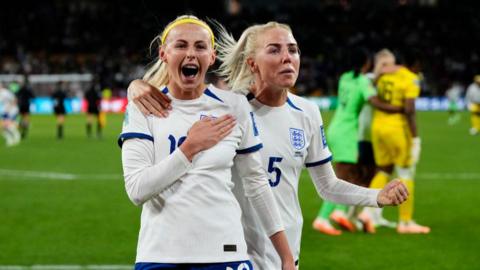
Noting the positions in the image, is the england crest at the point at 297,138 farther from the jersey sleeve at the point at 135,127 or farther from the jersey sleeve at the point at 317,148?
the jersey sleeve at the point at 135,127

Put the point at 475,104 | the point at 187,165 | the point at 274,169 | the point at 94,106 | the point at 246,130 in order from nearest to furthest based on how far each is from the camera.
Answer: the point at 187,165
the point at 246,130
the point at 274,169
the point at 94,106
the point at 475,104

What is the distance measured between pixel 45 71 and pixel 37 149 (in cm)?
3128

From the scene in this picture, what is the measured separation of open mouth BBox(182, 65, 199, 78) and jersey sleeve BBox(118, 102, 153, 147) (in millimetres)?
273

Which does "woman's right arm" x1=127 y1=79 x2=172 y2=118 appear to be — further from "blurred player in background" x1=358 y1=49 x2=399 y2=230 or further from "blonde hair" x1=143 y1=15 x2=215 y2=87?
"blurred player in background" x1=358 y1=49 x2=399 y2=230

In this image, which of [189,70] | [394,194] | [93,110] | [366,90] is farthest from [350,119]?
[93,110]

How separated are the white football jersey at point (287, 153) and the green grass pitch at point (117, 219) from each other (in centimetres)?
411

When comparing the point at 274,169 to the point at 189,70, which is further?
the point at 274,169

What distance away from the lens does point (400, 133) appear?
1076 centimetres

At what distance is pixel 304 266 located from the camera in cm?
875

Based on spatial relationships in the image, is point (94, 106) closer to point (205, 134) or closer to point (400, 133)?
point (400, 133)

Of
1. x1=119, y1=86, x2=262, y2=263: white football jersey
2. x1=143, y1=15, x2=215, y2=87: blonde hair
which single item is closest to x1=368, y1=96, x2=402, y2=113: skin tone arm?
x1=143, y1=15, x2=215, y2=87: blonde hair

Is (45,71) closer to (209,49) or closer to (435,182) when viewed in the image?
(435,182)

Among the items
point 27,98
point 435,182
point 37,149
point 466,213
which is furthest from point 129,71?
point 466,213

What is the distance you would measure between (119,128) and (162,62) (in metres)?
32.0
